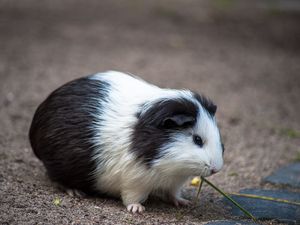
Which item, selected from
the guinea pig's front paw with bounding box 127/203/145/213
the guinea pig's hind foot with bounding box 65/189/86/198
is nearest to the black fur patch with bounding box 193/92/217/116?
the guinea pig's front paw with bounding box 127/203/145/213

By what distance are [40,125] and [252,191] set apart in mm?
1917

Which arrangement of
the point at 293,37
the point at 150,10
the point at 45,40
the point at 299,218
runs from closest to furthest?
the point at 299,218
the point at 45,40
the point at 293,37
the point at 150,10

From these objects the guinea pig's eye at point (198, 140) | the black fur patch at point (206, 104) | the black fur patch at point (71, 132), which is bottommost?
the black fur patch at point (71, 132)

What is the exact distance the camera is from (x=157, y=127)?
3777 mm

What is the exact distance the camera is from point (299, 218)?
158 inches

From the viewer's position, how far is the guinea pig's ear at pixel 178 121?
3.71 metres

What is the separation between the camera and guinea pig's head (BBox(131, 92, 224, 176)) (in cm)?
366

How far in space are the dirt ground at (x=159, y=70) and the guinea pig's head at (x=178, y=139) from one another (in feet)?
1.44

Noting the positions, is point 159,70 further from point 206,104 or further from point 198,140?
point 198,140

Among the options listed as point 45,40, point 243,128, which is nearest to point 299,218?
point 243,128

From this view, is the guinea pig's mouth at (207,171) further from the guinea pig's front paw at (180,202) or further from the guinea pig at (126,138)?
the guinea pig's front paw at (180,202)

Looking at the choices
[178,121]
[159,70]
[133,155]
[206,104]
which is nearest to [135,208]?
[133,155]

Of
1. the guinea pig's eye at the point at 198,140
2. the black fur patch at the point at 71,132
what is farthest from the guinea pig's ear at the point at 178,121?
the black fur patch at the point at 71,132

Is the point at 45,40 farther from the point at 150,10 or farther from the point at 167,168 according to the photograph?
the point at 167,168
